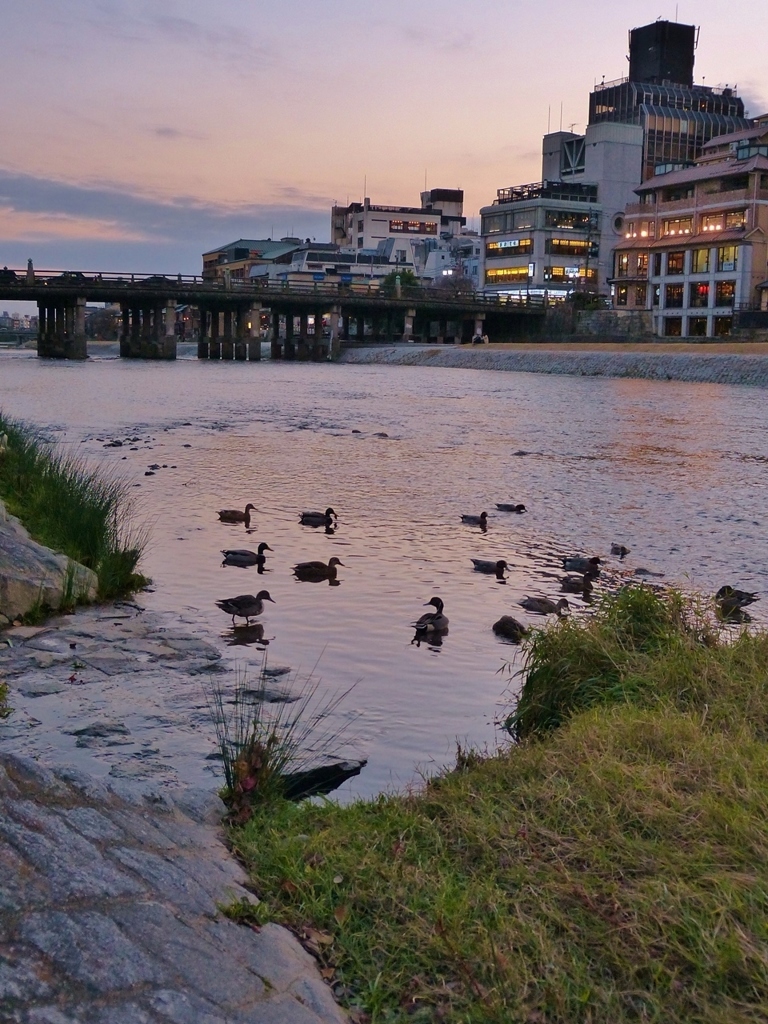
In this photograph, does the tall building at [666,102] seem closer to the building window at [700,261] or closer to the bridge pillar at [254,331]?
the building window at [700,261]

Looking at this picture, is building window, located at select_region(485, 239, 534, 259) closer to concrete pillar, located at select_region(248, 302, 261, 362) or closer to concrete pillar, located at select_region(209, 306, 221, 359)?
concrete pillar, located at select_region(248, 302, 261, 362)

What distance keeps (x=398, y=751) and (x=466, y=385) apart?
4874 centimetres

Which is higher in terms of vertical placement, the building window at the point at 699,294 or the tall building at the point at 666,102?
the tall building at the point at 666,102

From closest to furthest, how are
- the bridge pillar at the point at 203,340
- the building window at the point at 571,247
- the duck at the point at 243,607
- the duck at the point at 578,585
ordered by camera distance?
the duck at the point at 243,607 → the duck at the point at 578,585 → the bridge pillar at the point at 203,340 → the building window at the point at 571,247

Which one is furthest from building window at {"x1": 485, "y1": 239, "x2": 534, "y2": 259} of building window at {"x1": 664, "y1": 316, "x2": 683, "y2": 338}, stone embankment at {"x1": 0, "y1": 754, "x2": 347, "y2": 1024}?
stone embankment at {"x1": 0, "y1": 754, "x2": 347, "y2": 1024}

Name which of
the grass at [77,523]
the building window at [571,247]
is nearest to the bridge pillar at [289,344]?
the building window at [571,247]

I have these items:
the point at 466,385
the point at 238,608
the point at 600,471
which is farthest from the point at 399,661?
the point at 466,385

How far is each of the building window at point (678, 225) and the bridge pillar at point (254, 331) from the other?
36311 mm

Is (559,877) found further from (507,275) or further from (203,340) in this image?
(507,275)

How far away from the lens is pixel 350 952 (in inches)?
145

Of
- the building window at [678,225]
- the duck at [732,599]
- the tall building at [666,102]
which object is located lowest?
the duck at [732,599]

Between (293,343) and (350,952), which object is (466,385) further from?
(293,343)

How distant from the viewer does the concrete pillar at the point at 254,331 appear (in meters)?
96.3

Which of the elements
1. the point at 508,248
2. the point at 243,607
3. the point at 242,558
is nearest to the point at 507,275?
the point at 508,248
